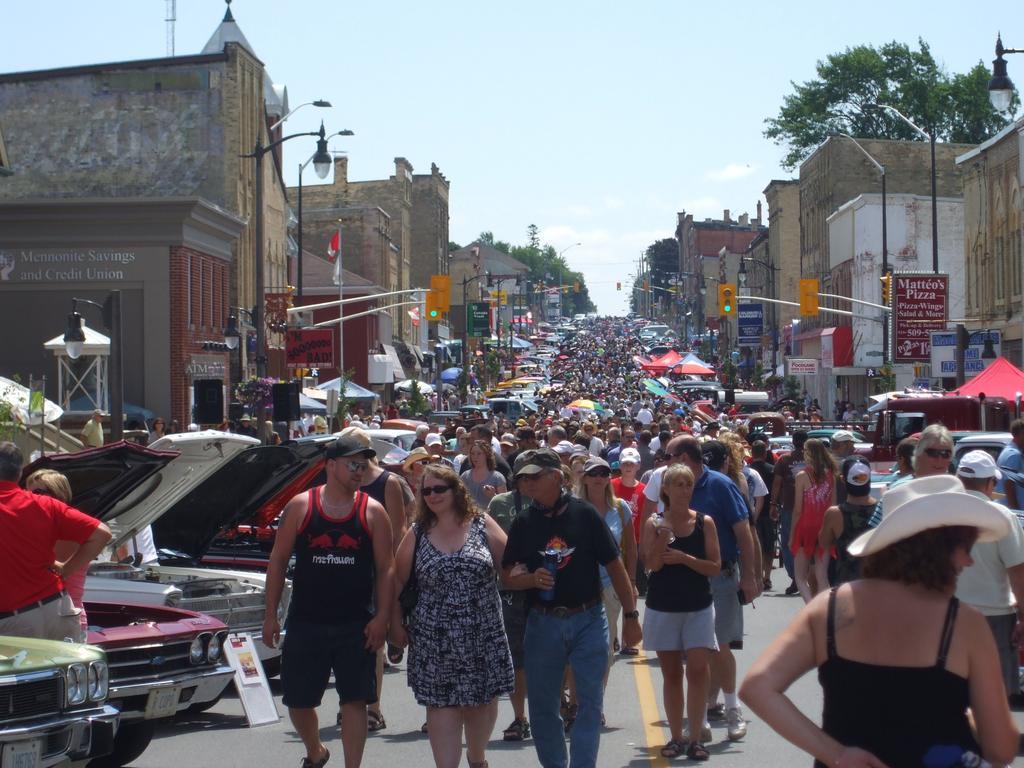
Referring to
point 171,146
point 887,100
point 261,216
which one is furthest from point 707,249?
point 261,216

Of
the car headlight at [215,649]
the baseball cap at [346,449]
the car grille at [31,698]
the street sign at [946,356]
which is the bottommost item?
the car headlight at [215,649]

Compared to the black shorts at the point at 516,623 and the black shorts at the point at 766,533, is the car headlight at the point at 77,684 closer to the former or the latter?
the black shorts at the point at 516,623

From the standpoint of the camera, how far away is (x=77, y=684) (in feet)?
25.0

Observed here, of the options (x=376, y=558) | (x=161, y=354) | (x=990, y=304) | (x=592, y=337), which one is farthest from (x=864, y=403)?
(x=592, y=337)

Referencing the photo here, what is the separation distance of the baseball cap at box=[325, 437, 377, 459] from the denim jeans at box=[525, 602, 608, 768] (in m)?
1.23

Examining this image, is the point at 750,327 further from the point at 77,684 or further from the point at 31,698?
the point at 31,698

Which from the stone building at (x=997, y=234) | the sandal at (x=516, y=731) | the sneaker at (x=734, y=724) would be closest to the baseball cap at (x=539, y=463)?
the sandal at (x=516, y=731)

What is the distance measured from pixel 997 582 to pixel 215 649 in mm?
4714

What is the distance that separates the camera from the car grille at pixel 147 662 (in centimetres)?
907

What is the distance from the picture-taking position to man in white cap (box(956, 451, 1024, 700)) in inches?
301

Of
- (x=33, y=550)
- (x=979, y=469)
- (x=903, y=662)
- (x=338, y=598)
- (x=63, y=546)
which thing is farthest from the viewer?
(x=63, y=546)

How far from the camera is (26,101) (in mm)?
49281

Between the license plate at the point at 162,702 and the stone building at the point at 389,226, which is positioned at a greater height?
the stone building at the point at 389,226

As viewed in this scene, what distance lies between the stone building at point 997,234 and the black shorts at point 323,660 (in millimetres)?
35642
